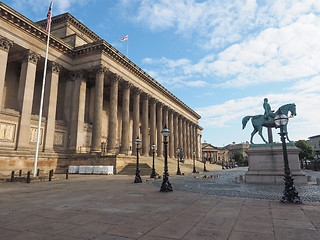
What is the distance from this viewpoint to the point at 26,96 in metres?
28.3

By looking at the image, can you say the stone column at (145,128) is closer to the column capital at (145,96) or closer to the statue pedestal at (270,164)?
the column capital at (145,96)

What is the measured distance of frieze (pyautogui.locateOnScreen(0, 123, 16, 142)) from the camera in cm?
2600

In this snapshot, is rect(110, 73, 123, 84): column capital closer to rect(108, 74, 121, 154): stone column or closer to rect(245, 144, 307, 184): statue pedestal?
rect(108, 74, 121, 154): stone column

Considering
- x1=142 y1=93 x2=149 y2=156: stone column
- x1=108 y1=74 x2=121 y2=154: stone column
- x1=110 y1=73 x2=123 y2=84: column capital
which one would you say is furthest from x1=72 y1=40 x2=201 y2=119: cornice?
x1=142 y1=93 x2=149 y2=156: stone column

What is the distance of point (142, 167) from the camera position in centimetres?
3262

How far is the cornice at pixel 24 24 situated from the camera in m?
26.3

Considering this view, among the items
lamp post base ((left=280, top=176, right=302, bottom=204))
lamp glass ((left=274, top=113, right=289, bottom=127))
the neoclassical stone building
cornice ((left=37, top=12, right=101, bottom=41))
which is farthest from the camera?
cornice ((left=37, top=12, right=101, bottom=41))

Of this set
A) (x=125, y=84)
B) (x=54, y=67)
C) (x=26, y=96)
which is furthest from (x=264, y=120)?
(x=54, y=67)

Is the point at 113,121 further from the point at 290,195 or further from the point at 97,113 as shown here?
the point at 290,195

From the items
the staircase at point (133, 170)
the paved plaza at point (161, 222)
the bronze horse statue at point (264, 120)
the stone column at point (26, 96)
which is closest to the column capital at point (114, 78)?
the stone column at point (26, 96)

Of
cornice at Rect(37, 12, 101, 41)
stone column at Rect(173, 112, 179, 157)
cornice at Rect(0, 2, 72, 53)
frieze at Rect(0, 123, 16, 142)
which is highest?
cornice at Rect(37, 12, 101, 41)

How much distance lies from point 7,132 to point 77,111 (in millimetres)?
9738

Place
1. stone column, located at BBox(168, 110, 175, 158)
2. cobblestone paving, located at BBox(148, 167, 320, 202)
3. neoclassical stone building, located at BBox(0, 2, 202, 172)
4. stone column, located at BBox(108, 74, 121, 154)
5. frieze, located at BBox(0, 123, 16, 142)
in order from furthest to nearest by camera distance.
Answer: stone column, located at BBox(168, 110, 175, 158) < stone column, located at BBox(108, 74, 121, 154) < neoclassical stone building, located at BBox(0, 2, 202, 172) < frieze, located at BBox(0, 123, 16, 142) < cobblestone paving, located at BBox(148, 167, 320, 202)

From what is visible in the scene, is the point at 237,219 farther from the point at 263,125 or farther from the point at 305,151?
the point at 305,151
